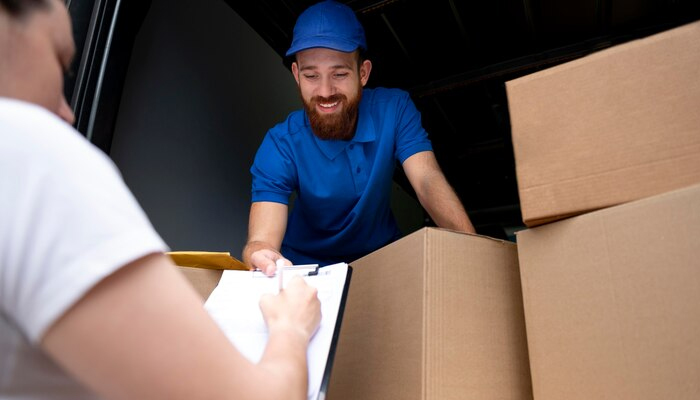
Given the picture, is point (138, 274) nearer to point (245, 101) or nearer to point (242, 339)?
point (242, 339)

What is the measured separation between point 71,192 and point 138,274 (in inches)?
2.5

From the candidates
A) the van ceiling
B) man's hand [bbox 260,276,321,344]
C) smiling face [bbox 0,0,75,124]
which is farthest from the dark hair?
the van ceiling

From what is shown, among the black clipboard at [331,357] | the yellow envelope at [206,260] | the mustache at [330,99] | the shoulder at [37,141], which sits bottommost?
the black clipboard at [331,357]

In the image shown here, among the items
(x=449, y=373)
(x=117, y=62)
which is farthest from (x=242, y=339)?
(x=117, y=62)

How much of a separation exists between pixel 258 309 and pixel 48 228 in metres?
0.41

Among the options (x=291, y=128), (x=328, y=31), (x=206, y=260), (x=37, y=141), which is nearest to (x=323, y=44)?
(x=328, y=31)

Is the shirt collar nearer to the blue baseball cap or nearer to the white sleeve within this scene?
the blue baseball cap

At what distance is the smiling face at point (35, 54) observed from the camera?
0.34m

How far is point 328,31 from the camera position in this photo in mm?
1414

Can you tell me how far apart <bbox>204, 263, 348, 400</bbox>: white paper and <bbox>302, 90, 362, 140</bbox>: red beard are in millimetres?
734

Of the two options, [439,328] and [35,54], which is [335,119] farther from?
[35,54]

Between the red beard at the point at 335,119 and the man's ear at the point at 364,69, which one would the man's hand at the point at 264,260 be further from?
the man's ear at the point at 364,69

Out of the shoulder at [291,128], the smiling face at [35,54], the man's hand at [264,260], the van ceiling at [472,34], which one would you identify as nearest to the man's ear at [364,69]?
the shoulder at [291,128]

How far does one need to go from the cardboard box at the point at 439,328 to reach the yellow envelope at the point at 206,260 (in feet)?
1.00
